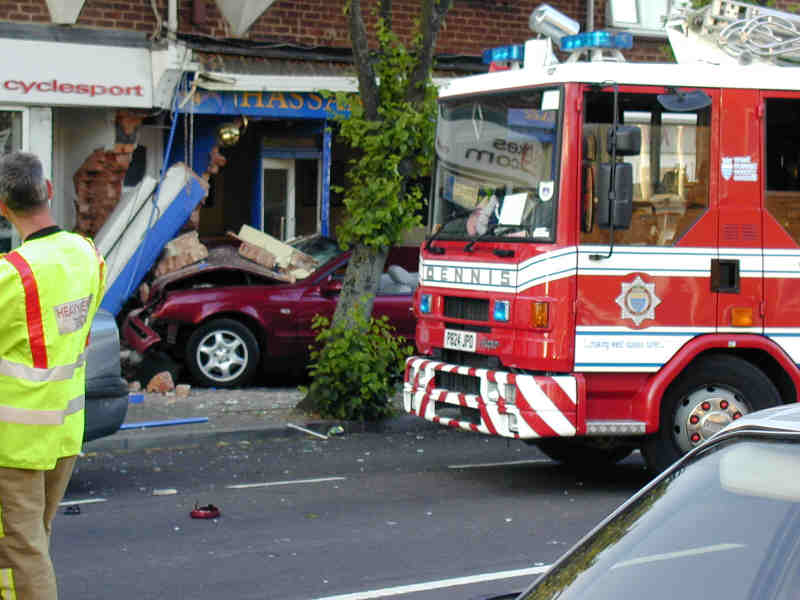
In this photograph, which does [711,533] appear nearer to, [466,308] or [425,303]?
[466,308]

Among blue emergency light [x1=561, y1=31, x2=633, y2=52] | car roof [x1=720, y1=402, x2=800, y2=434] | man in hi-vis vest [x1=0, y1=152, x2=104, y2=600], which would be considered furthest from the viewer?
blue emergency light [x1=561, y1=31, x2=633, y2=52]

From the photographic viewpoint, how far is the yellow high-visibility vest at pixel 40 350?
455cm

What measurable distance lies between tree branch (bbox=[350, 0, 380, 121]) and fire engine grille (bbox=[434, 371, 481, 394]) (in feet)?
10.5

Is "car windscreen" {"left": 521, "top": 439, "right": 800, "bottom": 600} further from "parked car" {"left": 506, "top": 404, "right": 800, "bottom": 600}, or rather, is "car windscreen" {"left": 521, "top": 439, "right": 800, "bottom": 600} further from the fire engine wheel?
the fire engine wheel

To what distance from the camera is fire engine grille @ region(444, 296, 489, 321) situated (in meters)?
8.93

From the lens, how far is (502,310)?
8.71 metres

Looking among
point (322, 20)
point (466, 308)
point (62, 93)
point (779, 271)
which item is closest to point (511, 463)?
point (466, 308)

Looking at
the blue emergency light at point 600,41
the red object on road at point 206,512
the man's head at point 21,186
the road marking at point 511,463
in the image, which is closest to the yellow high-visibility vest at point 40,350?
the man's head at point 21,186

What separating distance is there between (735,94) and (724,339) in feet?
5.36

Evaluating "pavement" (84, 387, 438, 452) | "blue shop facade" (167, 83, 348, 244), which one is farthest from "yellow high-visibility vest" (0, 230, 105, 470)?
"blue shop facade" (167, 83, 348, 244)

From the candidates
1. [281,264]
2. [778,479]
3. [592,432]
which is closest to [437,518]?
[592,432]

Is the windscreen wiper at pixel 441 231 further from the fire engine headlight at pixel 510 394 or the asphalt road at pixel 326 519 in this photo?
the asphalt road at pixel 326 519

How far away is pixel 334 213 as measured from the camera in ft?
57.1

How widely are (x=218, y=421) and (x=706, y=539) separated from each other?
902cm
